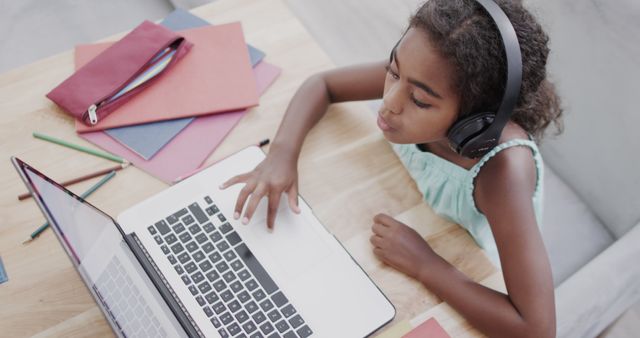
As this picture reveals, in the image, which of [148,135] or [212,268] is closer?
[212,268]

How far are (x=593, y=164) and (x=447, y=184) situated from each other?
416 mm

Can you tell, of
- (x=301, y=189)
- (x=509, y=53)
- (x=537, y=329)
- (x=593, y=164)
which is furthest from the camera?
(x=593, y=164)

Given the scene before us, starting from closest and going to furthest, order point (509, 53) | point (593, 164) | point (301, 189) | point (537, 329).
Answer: point (509, 53)
point (537, 329)
point (301, 189)
point (593, 164)

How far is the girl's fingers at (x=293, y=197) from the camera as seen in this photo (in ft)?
3.00

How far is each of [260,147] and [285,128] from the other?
0.19ft

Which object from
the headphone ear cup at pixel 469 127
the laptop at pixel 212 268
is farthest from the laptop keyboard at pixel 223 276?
the headphone ear cup at pixel 469 127

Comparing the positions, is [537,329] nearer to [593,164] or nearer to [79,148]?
[593,164]

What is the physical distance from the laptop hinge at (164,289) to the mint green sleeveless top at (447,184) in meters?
0.43

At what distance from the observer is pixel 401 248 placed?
0.88 meters

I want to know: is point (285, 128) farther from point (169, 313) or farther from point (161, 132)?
point (169, 313)

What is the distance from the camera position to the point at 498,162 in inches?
35.9

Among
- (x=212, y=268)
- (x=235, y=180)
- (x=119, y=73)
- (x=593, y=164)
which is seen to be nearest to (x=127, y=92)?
(x=119, y=73)

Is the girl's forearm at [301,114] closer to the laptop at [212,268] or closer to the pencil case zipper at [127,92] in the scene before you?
the laptop at [212,268]

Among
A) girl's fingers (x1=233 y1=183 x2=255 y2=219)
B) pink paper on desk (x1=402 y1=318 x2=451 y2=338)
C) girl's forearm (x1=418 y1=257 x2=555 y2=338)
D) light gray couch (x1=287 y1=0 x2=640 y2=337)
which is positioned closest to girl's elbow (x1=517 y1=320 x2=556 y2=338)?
girl's forearm (x1=418 y1=257 x2=555 y2=338)
